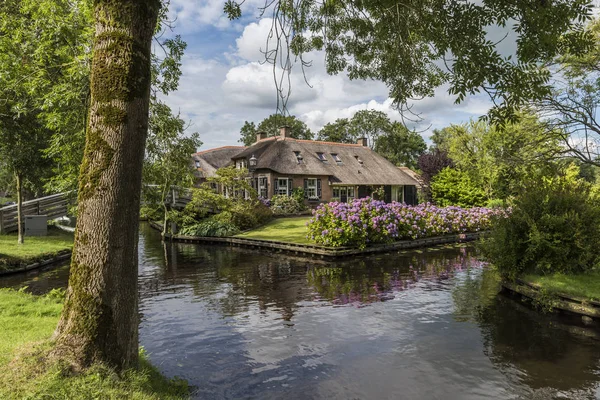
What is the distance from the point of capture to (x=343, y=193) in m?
37.4

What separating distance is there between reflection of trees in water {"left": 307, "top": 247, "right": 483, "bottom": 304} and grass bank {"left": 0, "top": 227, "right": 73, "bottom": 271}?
366 inches

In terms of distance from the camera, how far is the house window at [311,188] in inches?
1363

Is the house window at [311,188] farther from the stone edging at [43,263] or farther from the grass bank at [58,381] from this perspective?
the grass bank at [58,381]

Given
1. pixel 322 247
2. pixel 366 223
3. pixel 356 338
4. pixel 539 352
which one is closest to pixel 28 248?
pixel 322 247

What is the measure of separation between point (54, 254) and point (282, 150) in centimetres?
2210

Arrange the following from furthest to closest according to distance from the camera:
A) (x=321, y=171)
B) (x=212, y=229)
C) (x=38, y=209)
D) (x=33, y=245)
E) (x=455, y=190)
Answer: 1. (x=321, y=171)
2. (x=455, y=190)
3. (x=212, y=229)
4. (x=38, y=209)
5. (x=33, y=245)

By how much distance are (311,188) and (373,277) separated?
22240mm

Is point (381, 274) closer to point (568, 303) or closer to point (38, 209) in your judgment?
point (568, 303)

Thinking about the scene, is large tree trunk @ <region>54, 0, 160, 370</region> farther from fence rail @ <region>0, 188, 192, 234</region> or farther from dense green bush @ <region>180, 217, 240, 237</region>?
dense green bush @ <region>180, 217, 240, 237</region>

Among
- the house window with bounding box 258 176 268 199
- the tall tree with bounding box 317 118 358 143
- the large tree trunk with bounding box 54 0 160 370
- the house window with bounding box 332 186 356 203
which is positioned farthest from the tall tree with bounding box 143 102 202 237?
the tall tree with bounding box 317 118 358 143

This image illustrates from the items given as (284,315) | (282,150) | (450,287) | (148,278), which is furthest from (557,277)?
(282,150)

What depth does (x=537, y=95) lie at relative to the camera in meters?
4.90

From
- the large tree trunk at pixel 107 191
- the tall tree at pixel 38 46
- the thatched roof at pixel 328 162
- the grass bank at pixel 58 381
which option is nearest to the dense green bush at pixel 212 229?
the thatched roof at pixel 328 162

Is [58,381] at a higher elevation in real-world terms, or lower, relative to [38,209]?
lower
